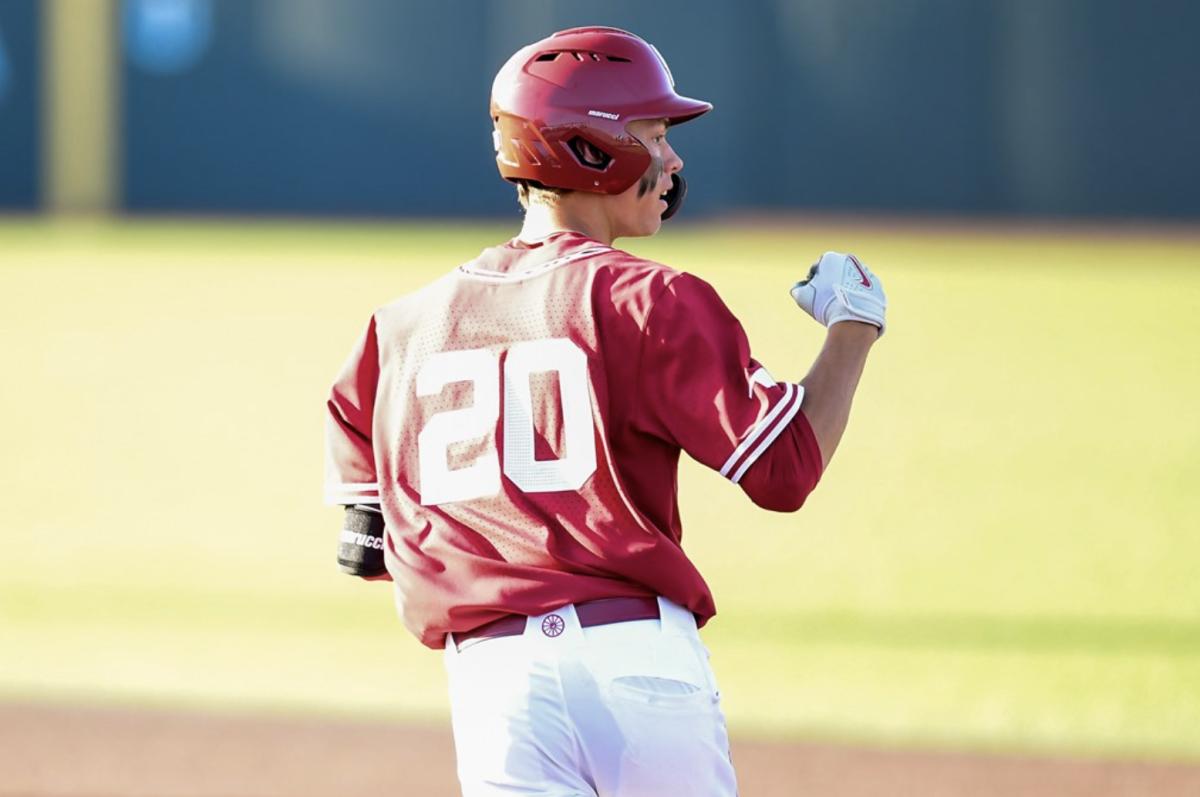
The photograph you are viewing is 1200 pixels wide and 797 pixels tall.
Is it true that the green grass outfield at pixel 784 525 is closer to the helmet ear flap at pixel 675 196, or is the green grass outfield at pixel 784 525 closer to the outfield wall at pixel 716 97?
the helmet ear flap at pixel 675 196

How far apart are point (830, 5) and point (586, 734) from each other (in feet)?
86.5

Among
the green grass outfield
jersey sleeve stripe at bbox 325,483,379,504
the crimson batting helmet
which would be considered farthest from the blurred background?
Result: the crimson batting helmet

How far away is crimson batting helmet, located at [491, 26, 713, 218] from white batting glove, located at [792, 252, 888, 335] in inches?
14.2

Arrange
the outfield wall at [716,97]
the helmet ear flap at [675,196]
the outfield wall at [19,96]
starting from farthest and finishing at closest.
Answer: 1. the outfield wall at [19,96]
2. the outfield wall at [716,97]
3. the helmet ear flap at [675,196]

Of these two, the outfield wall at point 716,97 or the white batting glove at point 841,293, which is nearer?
the white batting glove at point 841,293

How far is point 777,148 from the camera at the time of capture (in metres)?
29.1

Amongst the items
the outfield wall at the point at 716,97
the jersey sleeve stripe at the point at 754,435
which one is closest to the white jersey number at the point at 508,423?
the jersey sleeve stripe at the point at 754,435

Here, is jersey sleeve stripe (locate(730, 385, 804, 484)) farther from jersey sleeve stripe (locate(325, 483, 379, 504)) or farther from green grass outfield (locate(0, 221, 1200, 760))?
green grass outfield (locate(0, 221, 1200, 760))

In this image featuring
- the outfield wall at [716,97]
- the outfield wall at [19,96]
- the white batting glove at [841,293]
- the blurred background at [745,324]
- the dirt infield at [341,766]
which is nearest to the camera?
the white batting glove at [841,293]

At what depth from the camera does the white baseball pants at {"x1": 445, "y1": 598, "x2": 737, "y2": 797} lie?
308 centimetres

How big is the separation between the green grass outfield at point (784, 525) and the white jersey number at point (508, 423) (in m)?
3.75

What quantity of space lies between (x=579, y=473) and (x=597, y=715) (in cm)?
39

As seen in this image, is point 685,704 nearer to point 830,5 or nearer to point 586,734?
point 586,734

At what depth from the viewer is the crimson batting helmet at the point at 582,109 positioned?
132 inches
